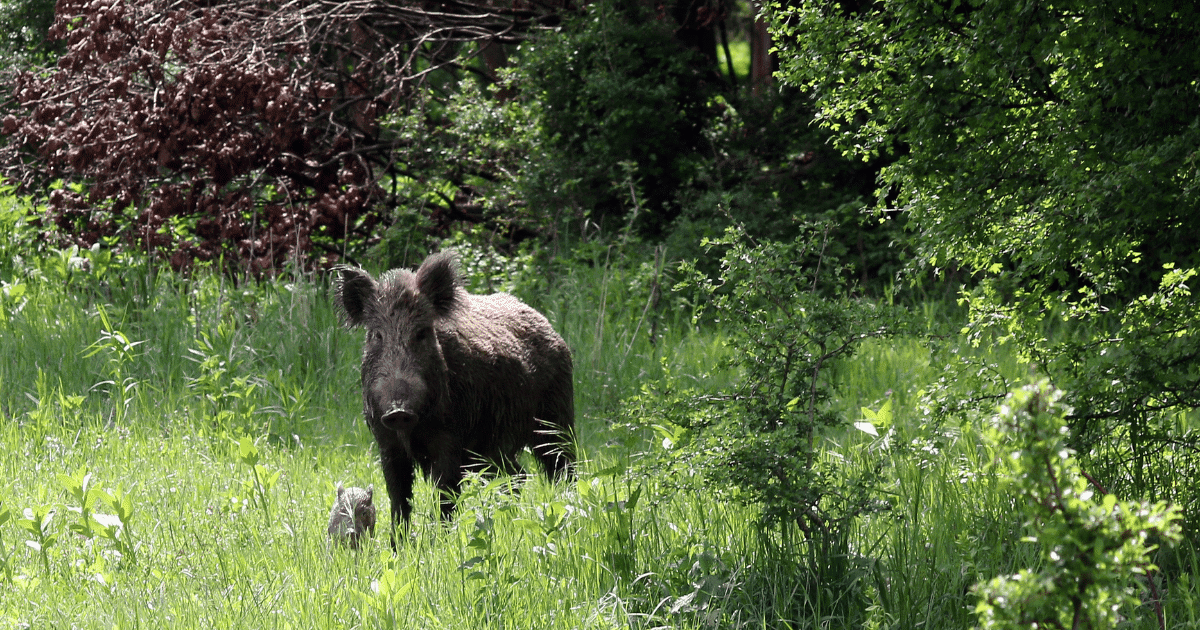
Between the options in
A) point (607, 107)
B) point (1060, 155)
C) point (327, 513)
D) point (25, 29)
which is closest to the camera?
point (1060, 155)

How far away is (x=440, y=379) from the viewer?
16.6 feet

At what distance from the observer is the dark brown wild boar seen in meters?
4.95

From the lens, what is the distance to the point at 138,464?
6.41 meters

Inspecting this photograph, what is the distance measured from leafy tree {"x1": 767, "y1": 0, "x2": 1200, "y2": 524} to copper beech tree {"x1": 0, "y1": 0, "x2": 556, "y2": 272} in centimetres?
586

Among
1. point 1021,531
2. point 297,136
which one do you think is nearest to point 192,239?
point 297,136

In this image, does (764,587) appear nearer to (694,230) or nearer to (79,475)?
(79,475)

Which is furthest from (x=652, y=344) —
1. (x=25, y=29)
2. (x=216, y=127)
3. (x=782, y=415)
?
(x=25, y=29)

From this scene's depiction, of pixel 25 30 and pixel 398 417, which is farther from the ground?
pixel 25 30

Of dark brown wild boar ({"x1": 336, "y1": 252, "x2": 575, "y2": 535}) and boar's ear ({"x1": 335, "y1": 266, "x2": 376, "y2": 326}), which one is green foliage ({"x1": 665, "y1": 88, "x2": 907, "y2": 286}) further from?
boar's ear ({"x1": 335, "y1": 266, "x2": 376, "y2": 326})

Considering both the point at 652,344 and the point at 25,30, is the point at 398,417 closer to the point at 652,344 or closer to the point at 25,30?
the point at 652,344

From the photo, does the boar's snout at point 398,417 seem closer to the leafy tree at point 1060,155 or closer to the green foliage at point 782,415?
the green foliage at point 782,415

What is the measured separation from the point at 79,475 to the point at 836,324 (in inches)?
127

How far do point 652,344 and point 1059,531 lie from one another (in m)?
7.11

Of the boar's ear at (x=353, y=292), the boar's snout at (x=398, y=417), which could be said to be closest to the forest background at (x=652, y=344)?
the boar's snout at (x=398, y=417)
